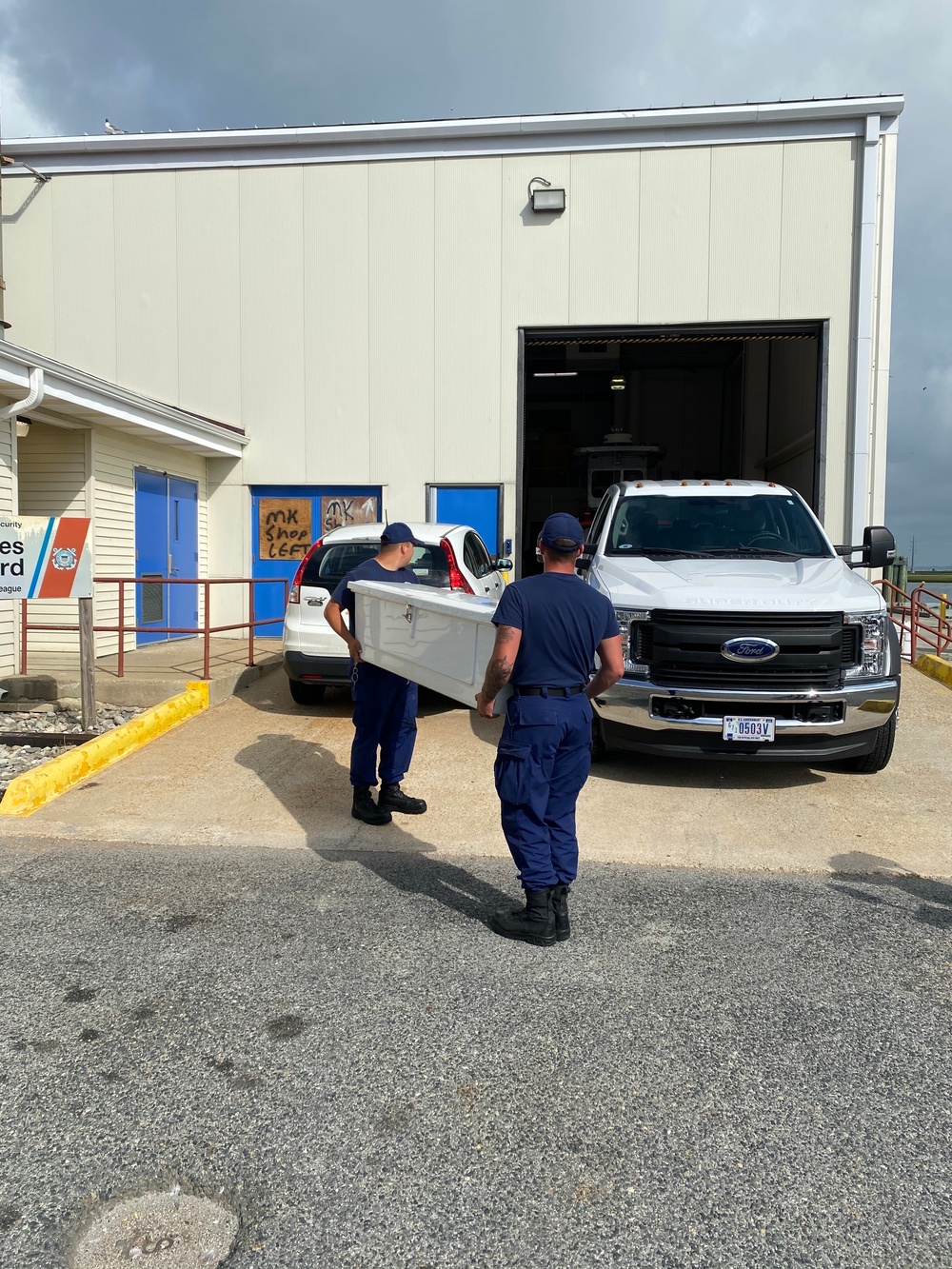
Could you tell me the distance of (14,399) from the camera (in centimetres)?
938

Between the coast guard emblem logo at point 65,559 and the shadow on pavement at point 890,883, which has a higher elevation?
the coast guard emblem logo at point 65,559

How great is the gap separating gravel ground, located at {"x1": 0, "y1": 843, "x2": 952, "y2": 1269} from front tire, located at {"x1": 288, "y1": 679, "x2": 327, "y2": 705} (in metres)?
3.94

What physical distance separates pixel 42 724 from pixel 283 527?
6155 mm

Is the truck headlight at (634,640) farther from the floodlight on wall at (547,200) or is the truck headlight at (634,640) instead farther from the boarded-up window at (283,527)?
the floodlight on wall at (547,200)

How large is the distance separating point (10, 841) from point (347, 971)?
8.94 ft

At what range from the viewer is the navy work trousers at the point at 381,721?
17.1 feet

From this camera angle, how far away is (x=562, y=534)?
370cm

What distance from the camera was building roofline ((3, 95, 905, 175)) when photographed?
1256cm

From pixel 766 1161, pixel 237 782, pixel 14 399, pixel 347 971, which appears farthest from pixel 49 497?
pixel 766 1161

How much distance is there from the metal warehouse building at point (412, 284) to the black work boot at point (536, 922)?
985cm

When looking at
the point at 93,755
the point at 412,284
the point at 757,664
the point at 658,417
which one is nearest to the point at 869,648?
the point at 757,664

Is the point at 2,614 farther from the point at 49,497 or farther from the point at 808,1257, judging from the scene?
the point at 808,1257

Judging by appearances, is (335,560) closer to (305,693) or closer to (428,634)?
(305,693)

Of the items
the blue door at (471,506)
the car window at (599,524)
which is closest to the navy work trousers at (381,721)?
the car window at (599,524)
